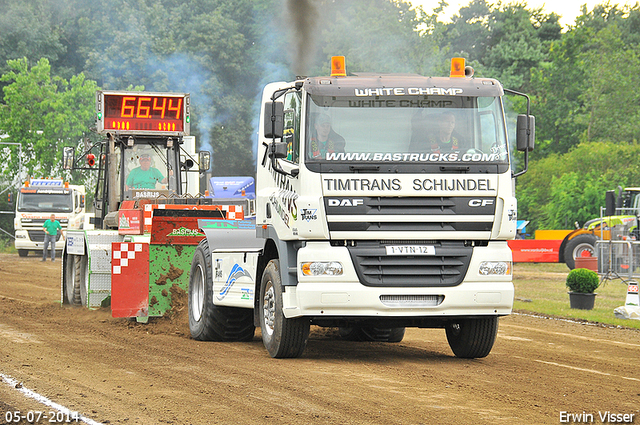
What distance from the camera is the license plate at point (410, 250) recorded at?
9.48 metres

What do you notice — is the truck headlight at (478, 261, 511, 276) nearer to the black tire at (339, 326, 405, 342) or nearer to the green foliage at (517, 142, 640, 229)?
the black tire at (339, 326, 405, 342)

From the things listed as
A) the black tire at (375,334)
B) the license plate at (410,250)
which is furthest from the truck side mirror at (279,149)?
the black tire at (375,334)

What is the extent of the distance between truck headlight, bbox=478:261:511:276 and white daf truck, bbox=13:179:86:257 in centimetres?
3123

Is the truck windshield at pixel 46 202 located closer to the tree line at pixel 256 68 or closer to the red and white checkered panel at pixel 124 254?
the tree line at pixel 256 68

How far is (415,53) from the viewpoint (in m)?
45.8

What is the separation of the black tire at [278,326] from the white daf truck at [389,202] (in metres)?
0.02

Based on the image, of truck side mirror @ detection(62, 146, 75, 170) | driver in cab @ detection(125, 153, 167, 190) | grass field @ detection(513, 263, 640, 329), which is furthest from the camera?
driver in cab @ detection(125, 153, 167, 190)

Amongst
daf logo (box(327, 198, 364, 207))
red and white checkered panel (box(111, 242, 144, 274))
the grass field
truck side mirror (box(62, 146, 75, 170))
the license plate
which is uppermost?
truck side mirror (box(62, 146, 75, 170))

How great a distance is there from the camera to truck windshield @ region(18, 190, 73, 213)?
39031mm

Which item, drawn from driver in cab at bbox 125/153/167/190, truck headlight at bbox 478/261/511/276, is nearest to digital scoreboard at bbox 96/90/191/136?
driver in cab at bbox 125/153/167/190

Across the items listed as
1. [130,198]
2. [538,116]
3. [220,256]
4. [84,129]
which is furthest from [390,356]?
[538,116]

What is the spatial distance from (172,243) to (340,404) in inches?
274

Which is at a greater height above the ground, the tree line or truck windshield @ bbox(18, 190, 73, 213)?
the tree line

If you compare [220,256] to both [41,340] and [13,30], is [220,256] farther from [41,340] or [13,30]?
[13,30]
